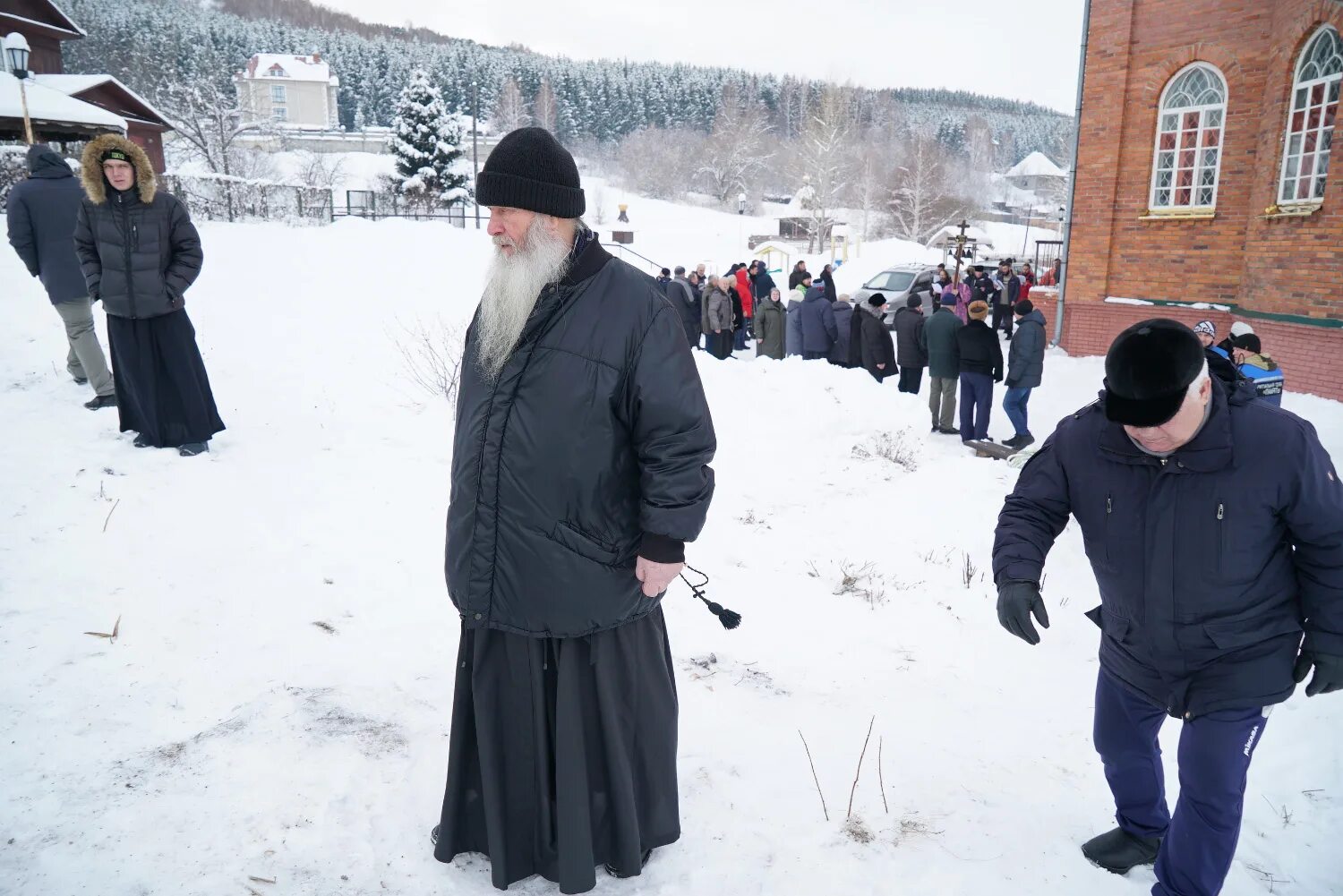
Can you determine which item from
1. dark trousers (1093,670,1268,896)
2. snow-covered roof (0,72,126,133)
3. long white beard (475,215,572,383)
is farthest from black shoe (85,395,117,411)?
snow-covered roof (0,72,126,133)

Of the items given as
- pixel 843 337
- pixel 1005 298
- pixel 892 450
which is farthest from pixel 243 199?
pixel 892 450

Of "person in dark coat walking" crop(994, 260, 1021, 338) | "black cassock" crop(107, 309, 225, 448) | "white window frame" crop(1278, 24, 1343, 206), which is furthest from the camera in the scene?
"person in dark coat walking" crop(994, 260, 1021, 338)

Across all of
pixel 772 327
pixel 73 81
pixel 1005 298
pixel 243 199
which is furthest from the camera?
pixel 73 81

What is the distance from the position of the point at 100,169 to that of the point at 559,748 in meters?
4.82

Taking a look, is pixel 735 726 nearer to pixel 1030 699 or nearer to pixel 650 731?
pixel 650 731

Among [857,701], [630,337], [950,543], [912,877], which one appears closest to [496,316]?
[630,337]

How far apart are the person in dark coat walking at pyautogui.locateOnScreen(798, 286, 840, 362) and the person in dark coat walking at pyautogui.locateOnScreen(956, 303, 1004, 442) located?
357cm

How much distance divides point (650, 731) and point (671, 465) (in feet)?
2.75

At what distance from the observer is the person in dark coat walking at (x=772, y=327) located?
14008 mm

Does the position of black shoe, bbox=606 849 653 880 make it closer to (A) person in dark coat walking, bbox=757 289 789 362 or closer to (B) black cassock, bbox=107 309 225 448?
(B) black cassock, bbox=107 309 225 448

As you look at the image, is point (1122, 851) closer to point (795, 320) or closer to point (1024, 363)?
point (1024, 363)

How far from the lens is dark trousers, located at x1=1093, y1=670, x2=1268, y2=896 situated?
2.34 metres

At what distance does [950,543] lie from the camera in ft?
20.4

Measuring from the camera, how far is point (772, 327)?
46.0 ft
